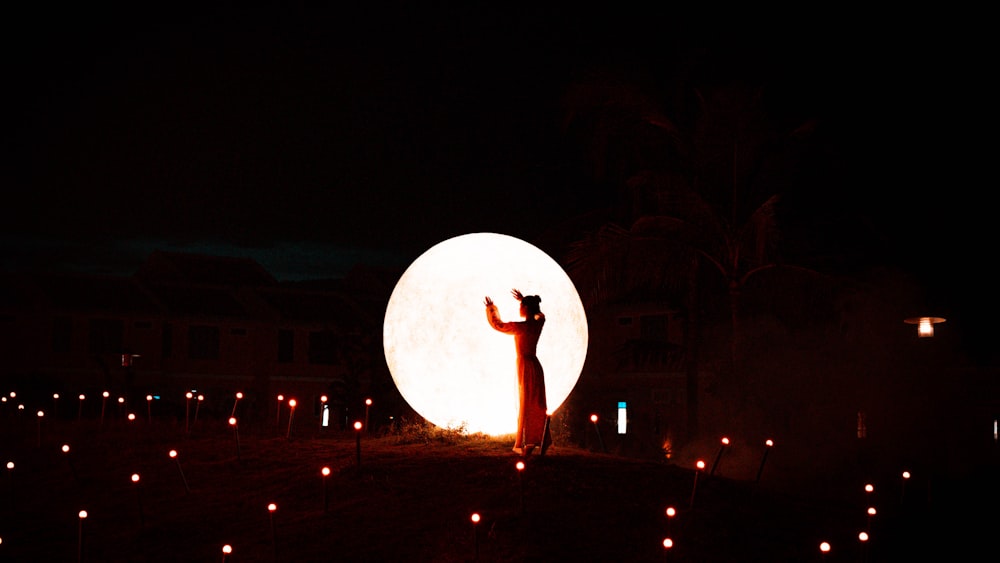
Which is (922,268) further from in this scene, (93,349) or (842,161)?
(93,349)

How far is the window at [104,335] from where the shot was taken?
118ft

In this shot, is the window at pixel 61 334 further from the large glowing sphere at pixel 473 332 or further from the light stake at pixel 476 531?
the light stake at pixel 476 531

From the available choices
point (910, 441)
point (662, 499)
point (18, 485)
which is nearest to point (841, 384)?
point (910, 441)

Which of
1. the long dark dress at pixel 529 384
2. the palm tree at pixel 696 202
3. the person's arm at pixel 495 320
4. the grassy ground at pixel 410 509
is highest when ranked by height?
the palm tree at pixel 696 202

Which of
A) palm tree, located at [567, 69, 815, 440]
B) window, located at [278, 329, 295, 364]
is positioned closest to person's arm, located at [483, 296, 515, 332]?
palm tree, located at [567, 69, 815, 440]

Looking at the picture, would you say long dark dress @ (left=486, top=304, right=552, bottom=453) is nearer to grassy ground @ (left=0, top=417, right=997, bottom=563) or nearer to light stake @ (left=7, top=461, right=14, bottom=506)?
grassy ground @ (left=0, top=417, right=997, bottom=563)

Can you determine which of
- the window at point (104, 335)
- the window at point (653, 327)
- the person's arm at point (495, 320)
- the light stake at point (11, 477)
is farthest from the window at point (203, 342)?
the person's arm at point (495, 320)

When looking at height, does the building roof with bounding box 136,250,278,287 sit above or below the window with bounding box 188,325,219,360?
above

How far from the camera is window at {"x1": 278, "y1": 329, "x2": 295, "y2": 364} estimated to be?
132ft

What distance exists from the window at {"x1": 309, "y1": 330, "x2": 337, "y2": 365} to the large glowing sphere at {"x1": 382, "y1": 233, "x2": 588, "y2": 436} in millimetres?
25868

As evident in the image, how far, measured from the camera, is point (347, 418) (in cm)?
2573

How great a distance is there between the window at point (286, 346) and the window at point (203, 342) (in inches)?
92.5

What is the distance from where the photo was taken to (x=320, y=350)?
41312mm

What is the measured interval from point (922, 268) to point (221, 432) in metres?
12.4
